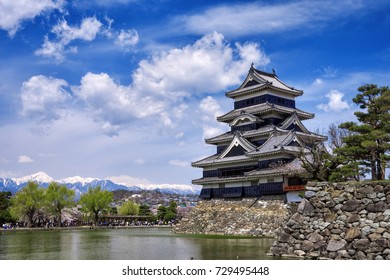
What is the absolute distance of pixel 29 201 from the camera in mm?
52125

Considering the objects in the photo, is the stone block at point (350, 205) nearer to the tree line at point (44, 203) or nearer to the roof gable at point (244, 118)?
the roof gable at point (244, 118)

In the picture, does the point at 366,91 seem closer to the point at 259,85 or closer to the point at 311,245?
the point at 311,245

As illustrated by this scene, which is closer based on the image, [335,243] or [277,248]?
[335,243]

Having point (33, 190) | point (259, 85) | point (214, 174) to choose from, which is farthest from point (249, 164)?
point (33, 190)

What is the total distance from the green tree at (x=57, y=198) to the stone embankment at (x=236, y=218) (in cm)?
2105

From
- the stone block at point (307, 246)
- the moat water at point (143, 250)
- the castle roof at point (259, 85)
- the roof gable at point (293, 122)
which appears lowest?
the moat water at point (143, 250)

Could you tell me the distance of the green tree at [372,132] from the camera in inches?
781

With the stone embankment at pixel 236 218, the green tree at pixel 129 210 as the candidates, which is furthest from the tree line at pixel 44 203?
the stone embankment at pixel 236 218

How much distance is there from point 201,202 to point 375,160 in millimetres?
19972

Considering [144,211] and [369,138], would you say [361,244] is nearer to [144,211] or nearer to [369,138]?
[369,138]

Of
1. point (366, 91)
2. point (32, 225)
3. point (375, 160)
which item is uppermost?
point (366, 91)

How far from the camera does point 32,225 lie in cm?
5312

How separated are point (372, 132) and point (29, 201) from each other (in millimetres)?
42564

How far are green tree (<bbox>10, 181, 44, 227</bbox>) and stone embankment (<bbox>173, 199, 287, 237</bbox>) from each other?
73.4 ft
